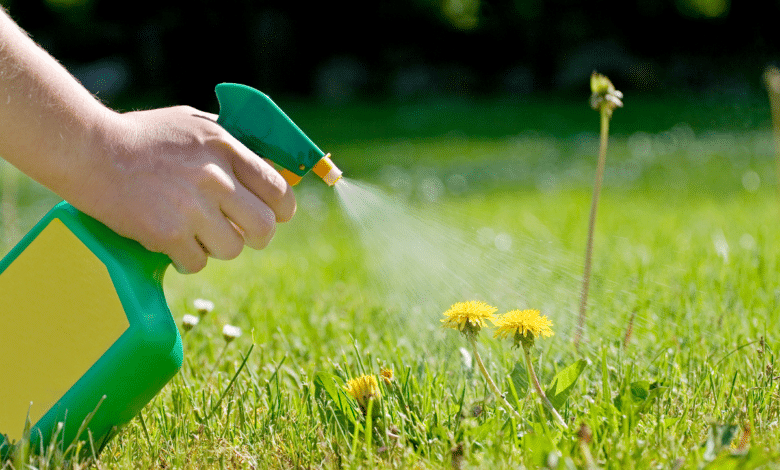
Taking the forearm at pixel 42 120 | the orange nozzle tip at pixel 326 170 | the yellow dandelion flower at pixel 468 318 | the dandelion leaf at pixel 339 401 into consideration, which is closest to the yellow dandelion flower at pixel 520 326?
the yellow dandelion flower at pixel 468 318

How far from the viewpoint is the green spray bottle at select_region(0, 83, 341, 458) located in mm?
1026

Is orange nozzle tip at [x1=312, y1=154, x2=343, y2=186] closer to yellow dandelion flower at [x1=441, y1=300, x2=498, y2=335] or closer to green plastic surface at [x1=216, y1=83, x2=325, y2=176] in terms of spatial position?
green plastic surface at [x1=216, y1=83, x2=325, y2=176]

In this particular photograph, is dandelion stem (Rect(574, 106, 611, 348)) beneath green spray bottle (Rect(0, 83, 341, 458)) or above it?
above

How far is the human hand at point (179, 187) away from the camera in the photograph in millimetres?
1005

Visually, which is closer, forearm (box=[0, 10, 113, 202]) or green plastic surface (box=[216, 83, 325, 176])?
forearm (box=[0, 10, 113, 202])

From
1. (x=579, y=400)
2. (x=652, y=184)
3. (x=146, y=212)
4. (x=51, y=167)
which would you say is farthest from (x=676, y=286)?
(x=652, y=184)

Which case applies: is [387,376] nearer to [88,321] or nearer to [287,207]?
[287,207]

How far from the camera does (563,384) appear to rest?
1042 mm

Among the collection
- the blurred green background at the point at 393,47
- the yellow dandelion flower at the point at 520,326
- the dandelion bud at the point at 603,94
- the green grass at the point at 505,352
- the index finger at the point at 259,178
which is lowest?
the green grass at the point at 505,352

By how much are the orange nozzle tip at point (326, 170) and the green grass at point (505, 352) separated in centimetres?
30

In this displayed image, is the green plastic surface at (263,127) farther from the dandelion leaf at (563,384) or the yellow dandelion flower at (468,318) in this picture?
the dandelion leaf at (563,384)

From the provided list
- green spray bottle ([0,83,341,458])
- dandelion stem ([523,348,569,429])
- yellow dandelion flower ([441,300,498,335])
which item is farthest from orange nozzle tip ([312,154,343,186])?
dandelion stem ([523,348,569,429])

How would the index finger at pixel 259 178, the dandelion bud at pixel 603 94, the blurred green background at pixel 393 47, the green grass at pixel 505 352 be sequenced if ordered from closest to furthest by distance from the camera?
the green grass at pixel 505 352
the index finger at pixel 259 178
the dandelion bud at pixel 603 94
the blurred green background at pixel 393 47

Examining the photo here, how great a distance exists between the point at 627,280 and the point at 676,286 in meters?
0.13
